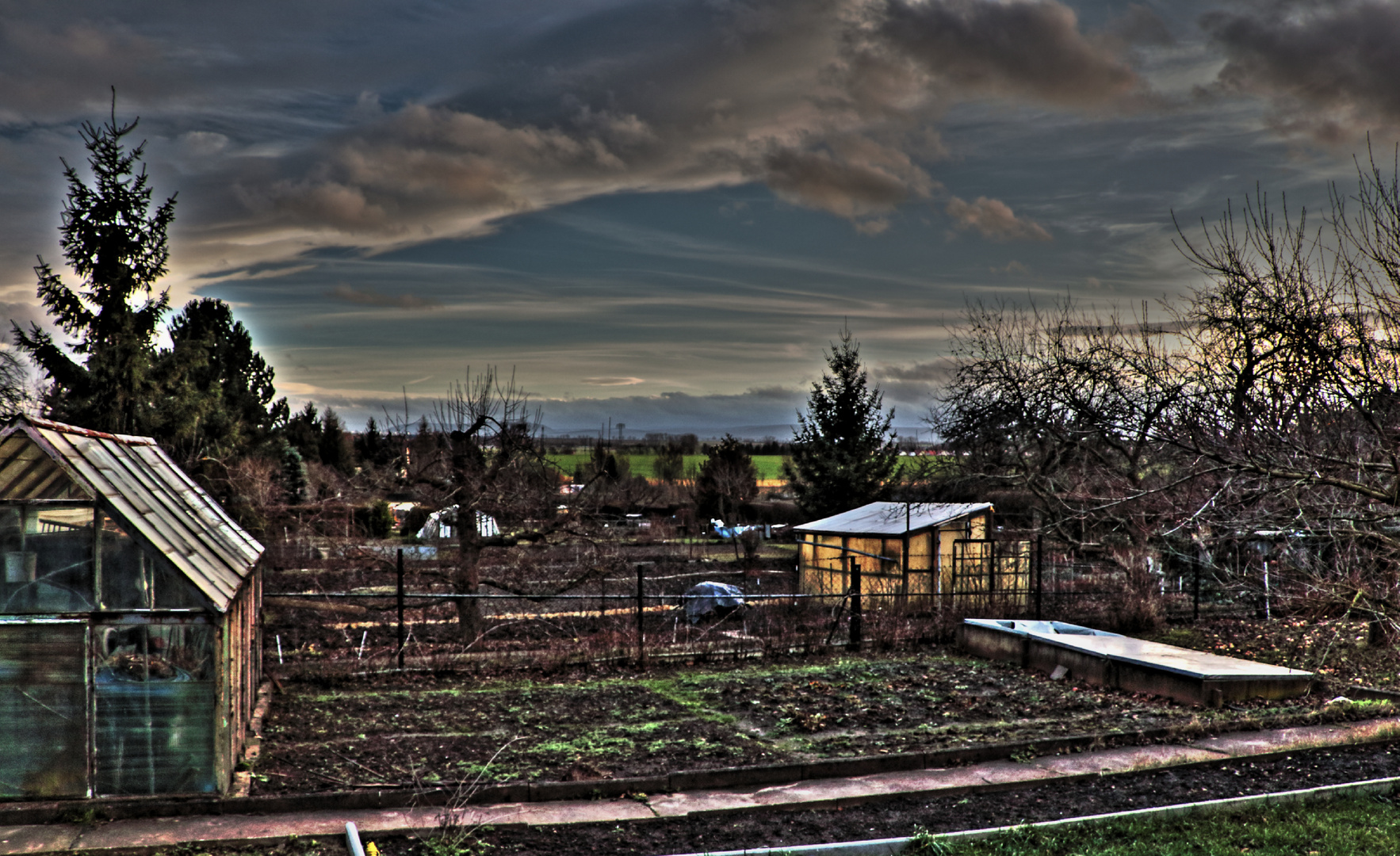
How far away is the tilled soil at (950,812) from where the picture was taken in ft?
23.9

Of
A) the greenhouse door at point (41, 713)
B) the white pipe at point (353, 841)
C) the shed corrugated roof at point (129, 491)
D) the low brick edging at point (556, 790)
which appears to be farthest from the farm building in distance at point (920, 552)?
the greenhouse door at point (41, 713)

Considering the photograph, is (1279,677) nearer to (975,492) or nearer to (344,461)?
(975,492)

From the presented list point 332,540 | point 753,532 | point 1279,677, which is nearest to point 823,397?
point 753,532

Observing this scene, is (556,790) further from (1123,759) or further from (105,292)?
(105,292)

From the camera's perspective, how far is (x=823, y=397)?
40.8 meters

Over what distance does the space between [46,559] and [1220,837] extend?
31.6ft

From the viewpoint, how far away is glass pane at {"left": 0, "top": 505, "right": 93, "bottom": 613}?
7816 millimetres

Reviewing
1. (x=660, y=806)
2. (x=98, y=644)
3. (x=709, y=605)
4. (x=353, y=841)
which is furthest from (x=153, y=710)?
(x=709, y=605)

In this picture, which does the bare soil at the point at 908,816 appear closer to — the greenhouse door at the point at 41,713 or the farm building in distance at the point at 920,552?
the greenhouse door at the point at 41,713

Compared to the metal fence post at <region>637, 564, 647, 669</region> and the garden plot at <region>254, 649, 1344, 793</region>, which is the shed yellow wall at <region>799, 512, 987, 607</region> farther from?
the metal fence post at <region>637, 564, 647, 669</region>

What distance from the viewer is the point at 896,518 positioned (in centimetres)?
2420

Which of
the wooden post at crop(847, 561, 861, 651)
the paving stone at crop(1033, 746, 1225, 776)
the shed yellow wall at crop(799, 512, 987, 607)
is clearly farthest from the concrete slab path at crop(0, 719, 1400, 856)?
the shed yellow wall at crop(799, 512, 987, 607)

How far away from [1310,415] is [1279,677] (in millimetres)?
4363

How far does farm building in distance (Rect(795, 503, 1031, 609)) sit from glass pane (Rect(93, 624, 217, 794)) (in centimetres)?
1443
